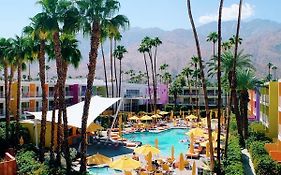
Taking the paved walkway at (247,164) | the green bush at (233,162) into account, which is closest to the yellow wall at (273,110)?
the paved walkway at (247,164)

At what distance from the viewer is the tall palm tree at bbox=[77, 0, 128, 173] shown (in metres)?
23.2

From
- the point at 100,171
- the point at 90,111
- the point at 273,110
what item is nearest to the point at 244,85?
the point at 273,110

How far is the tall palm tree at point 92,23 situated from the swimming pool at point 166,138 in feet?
63.5

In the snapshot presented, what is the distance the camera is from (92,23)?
24.0 meters

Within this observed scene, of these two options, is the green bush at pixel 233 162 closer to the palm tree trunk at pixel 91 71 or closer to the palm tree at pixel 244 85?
the palm tree at pixel 244 85

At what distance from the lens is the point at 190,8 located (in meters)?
25.7

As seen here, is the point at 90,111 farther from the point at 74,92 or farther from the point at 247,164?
the point at 74,92

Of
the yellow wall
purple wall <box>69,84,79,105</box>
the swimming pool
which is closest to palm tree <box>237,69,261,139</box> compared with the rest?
the yellow wall

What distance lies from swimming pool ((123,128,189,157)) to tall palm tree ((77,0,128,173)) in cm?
1936

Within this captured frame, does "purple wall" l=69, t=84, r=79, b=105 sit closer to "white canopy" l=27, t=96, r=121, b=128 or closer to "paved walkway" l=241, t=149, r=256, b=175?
"white canopy" l=27, t=96, r=121, b=128

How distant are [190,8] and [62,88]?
10.2m

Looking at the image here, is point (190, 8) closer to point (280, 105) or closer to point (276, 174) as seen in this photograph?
point (276, 174)

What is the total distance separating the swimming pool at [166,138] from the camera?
44944 mm

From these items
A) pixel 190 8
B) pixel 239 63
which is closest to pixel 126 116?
pixel 239 63
